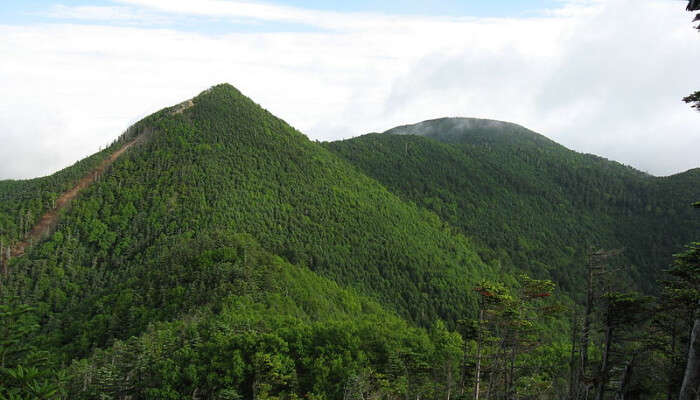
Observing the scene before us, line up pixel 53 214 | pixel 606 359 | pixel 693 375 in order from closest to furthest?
pixel 693 375, pixel 606 359, pixel 53 214

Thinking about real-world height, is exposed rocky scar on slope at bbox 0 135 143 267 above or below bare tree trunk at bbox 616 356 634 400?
above

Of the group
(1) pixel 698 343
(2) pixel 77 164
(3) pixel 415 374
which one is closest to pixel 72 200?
(2) pixel 77 164

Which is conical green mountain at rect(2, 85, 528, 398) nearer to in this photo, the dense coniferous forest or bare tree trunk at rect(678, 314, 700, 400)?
the dense coniferous forest

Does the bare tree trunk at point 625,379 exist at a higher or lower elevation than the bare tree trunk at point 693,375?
lower

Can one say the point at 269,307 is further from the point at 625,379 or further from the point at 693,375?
the point at 693,375

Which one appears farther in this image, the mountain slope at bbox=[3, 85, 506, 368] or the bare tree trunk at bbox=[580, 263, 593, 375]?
the mountain slope at bbox=[3, 85, 506, 368]

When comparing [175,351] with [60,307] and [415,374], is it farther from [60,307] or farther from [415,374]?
[60,307]

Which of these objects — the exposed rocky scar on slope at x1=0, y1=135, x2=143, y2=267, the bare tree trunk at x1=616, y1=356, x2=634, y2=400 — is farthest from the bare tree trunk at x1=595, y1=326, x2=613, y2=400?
the exposed rocky scar on slope at x1=0, y1=135, x2=143, y2=267

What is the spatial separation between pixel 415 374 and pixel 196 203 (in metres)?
129

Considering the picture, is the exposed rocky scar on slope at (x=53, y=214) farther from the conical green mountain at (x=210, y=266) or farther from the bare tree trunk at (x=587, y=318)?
the bare tree trunk at (x=587, y=318)

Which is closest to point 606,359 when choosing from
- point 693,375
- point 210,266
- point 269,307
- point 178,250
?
point 693,375

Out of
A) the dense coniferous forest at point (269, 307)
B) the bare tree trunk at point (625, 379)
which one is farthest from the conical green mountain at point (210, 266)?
the bare tree trunk at point (625, 379)

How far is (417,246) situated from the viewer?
19750 centimetres

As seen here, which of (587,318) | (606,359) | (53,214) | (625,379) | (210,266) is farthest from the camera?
(53,214)
